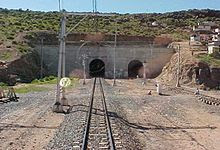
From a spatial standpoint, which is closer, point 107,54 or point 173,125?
point 173,125

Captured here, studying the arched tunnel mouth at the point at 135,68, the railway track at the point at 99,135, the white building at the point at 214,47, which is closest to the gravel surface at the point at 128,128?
the railway track at the point at 99,135

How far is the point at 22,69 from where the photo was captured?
71.5 metres

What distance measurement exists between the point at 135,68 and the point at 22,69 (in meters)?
28.9

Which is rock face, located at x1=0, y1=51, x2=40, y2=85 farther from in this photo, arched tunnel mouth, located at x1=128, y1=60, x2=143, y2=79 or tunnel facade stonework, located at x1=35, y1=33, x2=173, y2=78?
arched tunnel mouth, located at x1=128, y1=60, x2=143, y2=79

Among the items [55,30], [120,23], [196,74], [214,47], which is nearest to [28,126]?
[196,74]

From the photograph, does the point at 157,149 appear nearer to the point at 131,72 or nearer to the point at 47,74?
the point at 47,74

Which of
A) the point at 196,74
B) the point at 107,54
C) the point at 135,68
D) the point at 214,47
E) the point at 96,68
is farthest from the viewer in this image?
the point at 96,68

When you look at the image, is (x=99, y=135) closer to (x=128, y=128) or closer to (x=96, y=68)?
(x=128, y=128)

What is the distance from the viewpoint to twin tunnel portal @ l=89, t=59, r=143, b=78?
90.8 meters

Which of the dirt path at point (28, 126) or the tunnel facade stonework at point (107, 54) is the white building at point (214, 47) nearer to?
the tunnel facade stonework at point (107, 54)

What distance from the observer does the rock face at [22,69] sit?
201 ft

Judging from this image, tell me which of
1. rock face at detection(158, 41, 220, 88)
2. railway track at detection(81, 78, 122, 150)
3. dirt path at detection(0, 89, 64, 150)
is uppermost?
rock face at detection(158, 41, 220, 88)

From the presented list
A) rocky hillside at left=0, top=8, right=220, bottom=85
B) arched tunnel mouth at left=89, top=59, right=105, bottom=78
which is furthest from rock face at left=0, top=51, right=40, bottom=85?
arched tunnel mouth at left=89, top=59, right=105, bottom=78

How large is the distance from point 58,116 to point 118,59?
59.5 metres
